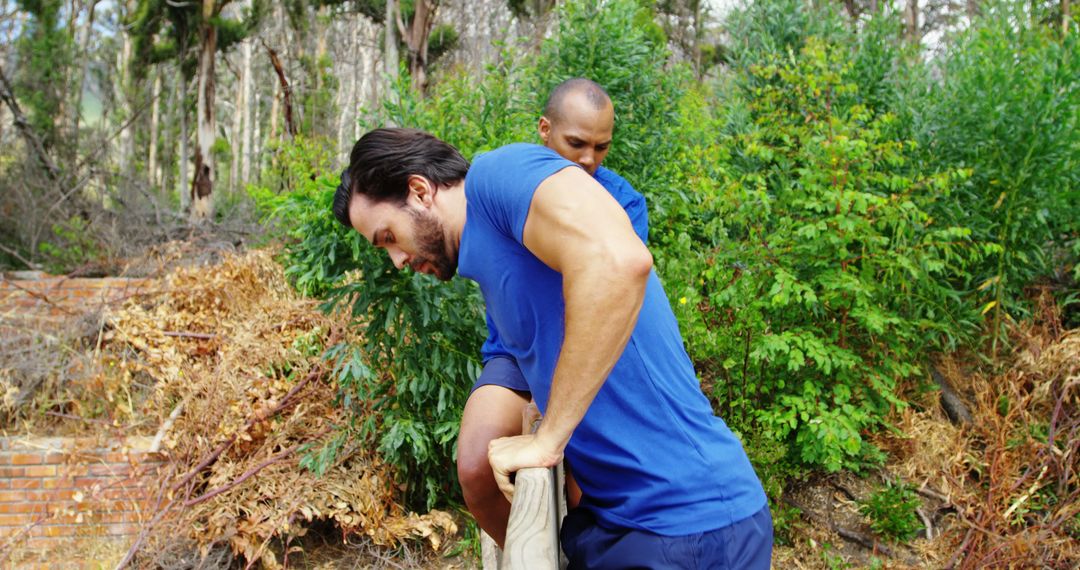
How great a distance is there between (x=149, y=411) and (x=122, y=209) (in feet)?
15.1

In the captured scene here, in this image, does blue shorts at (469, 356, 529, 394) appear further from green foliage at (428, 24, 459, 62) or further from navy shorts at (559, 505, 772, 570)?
green foliage at (428, 24, 459, 62)

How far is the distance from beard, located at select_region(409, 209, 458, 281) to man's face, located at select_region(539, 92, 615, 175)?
1974 mm

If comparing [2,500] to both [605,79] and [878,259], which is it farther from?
[878,259]

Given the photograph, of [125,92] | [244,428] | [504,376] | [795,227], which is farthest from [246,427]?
[125,92]

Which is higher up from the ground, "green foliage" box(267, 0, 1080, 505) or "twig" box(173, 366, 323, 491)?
"green foliage" box(267, 0, 1080, 505)

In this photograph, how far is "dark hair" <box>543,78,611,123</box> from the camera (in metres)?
3.57

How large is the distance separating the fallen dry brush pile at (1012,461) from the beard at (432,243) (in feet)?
11.8

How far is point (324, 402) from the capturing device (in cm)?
491

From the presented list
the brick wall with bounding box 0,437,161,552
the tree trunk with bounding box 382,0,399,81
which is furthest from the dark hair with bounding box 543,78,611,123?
the tree trunk with bounding box 382,0,399,81

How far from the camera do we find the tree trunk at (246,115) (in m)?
27.2

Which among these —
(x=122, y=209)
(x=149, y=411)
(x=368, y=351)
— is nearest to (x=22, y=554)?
(x=149, y=411)

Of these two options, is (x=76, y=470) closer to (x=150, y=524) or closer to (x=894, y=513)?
(x=150, y=524)

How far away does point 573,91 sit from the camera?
3.59 metres

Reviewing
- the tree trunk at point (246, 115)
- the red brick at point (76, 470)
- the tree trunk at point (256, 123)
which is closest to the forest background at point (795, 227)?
the red brick at point (76, 470)
